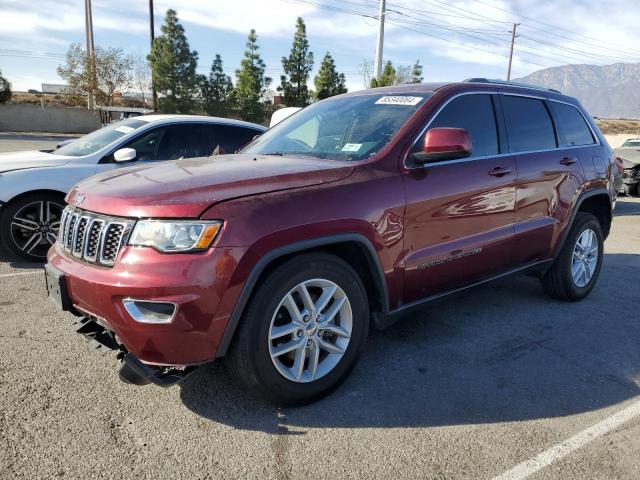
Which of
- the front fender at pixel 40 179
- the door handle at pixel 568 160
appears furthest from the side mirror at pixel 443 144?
the front fender at pixel 40 179

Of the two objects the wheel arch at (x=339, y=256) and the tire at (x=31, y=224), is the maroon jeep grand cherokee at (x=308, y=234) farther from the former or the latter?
the tire at (x=31, y=224)

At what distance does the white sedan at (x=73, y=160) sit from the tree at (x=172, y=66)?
125 ft

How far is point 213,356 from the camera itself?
2549 millimetres

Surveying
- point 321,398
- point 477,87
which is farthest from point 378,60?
point 321,398

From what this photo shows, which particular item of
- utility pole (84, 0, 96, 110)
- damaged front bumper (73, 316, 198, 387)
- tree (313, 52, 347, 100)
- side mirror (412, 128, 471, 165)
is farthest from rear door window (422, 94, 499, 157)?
utility pole (84, 0, 96, 110)

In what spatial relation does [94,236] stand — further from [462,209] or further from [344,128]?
[462,209]

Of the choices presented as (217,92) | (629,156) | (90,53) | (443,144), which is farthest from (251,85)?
(443,144)

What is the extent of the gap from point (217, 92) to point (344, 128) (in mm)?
42324

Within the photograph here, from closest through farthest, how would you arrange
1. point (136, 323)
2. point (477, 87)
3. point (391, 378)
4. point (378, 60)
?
point (136, 323), point (391, 378), point (477, 87), point (378, 60)

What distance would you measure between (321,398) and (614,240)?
7.04 metres

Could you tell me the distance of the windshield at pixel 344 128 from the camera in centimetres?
339

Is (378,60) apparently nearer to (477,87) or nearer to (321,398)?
(477,87)

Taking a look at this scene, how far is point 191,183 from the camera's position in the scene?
271cm

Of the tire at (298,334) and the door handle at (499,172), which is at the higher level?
the door handle at (499,172)
